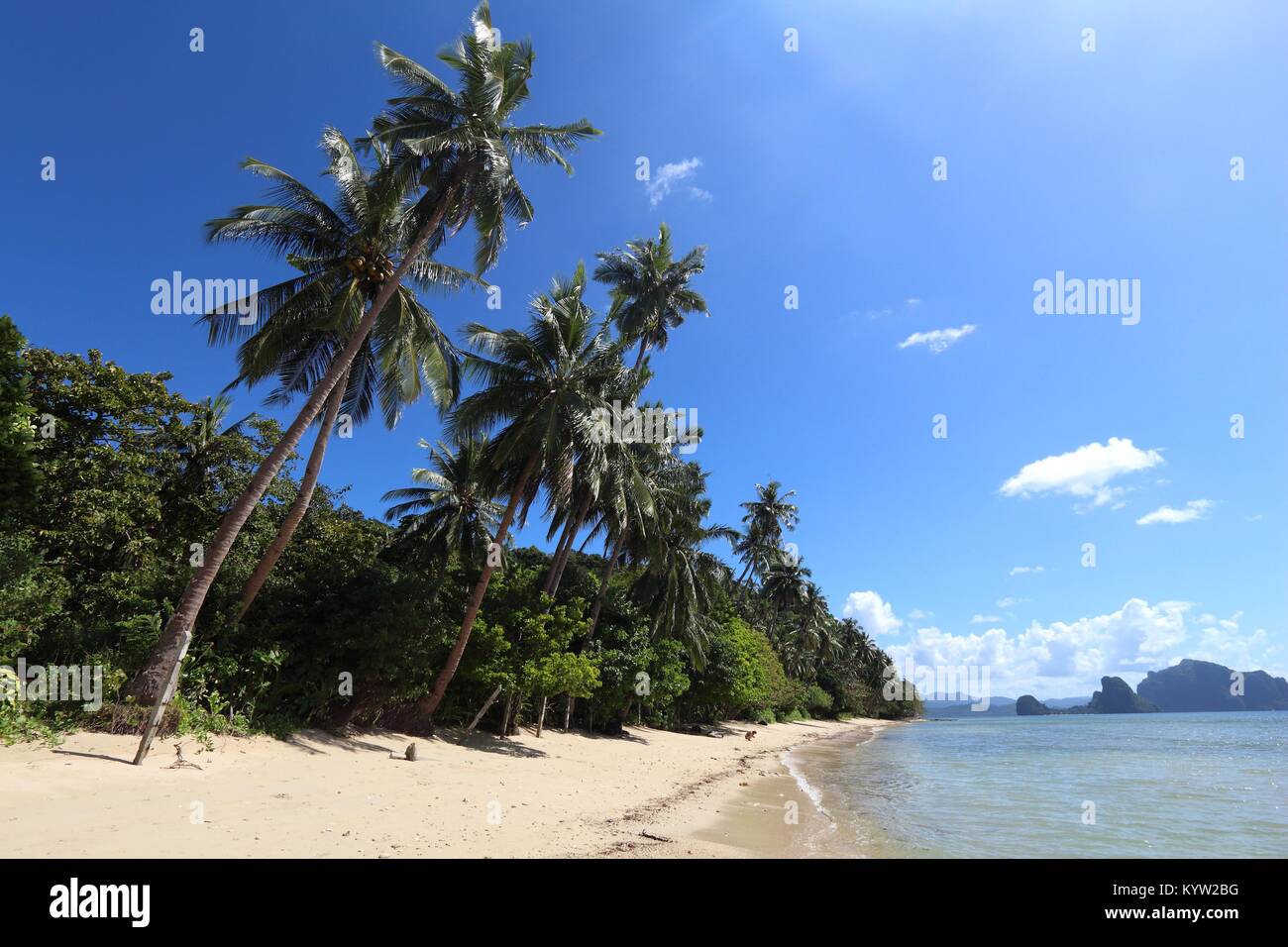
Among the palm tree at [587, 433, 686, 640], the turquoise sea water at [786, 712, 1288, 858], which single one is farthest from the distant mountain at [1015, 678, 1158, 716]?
the palm tree at [587, 433, 686, 640]

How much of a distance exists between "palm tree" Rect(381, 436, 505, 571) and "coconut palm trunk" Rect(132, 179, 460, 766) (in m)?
14.0

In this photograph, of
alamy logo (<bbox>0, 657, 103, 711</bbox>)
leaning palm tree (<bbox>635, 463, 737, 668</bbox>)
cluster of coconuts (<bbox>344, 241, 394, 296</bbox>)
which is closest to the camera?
alamy logo (<bbox>0, 657, 103, 711</bbox>)

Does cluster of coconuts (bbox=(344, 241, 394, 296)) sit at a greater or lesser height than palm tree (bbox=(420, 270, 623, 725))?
greater

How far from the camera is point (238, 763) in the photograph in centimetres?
1070

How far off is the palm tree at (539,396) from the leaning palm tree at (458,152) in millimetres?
3329

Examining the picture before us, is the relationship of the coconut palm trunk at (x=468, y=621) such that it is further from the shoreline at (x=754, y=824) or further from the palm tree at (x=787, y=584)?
the palm tree at (x=787, y=584)

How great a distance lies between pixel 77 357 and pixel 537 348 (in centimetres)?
1114

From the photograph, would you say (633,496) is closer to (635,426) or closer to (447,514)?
(635,426)

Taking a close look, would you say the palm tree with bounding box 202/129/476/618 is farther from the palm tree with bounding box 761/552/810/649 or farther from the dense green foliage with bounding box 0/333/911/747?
the palm tree with bounding box 761/552/810/649

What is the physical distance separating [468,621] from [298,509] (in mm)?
5162

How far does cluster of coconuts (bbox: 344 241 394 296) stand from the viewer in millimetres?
15312

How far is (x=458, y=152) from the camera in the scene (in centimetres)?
1523

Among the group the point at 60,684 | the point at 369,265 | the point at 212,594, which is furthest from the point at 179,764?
the point at 369,265
